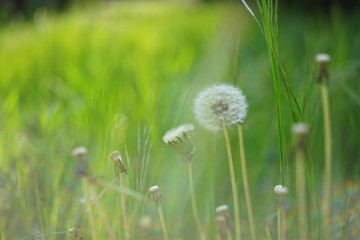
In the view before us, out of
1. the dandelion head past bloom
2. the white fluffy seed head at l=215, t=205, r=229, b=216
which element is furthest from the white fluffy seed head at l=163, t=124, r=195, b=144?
the white fluffy seed head at l=215, t=205, r=229, b=216

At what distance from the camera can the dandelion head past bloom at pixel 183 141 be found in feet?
2.14

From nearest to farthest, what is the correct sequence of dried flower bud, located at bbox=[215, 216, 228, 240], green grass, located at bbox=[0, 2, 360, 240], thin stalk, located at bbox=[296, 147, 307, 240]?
1. thin stalk, located at bbox=[296, 147, 307, 240]
2. dried flower bud, located at bbox=[215, 216, 228, 240]
3. green grass, located at bbox=[0, 2, 360, 240]

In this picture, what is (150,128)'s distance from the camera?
724mm

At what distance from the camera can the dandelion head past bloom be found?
651 mm

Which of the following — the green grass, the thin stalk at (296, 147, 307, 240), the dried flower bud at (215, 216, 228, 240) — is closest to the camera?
the thin stalk at (296, 147, 307, 240)

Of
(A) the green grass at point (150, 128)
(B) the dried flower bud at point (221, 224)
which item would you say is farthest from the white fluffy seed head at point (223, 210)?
(A) the green grass at point (150, 128)

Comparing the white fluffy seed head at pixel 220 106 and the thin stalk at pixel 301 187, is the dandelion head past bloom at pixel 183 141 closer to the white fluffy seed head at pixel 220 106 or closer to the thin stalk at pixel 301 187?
the white fluffy seed head at pixel 220 106

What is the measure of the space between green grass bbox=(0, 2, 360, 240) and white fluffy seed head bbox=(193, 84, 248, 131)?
0.05 metres

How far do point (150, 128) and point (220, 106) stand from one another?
11cm

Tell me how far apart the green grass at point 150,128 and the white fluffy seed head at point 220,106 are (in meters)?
0.05

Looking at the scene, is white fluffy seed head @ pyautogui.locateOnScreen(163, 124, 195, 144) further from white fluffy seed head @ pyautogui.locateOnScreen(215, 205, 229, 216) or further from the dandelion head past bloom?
white fluffy seed head @ pyautogui.locateOnScreen(215, 205, 229, 216)

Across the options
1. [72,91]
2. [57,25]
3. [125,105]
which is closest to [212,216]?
[125,105]

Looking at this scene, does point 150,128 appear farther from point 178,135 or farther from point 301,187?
point 301,187

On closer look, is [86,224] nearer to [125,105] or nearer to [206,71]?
[125,105]
